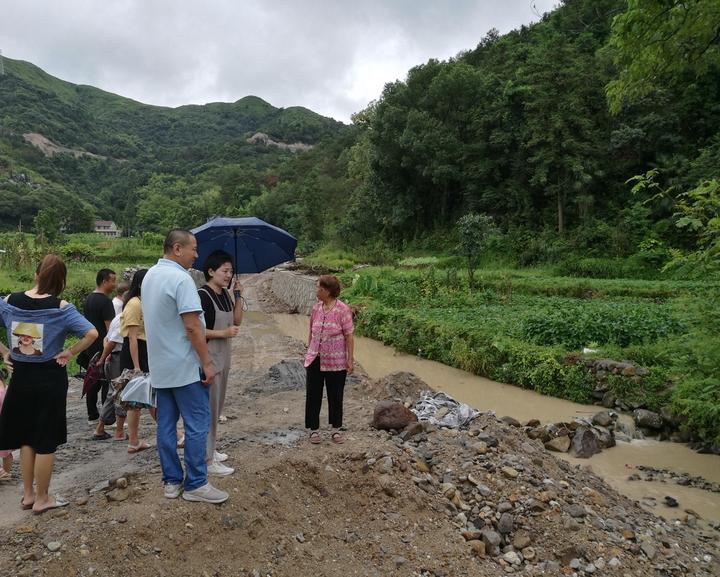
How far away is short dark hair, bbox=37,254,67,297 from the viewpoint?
3709mm

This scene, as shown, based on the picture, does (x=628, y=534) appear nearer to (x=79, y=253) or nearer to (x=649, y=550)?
(x=649, y=550)

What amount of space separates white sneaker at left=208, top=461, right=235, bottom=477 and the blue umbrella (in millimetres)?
2250

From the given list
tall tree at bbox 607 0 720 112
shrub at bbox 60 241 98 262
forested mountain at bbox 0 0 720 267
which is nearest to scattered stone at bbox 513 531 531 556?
tall tree at bbox 607 0 720 112

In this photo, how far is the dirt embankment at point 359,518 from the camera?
3320 mm

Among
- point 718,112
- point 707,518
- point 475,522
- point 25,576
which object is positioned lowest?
point 707,518

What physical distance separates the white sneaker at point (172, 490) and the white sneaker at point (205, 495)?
0.22ft

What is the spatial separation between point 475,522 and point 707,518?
299 cm

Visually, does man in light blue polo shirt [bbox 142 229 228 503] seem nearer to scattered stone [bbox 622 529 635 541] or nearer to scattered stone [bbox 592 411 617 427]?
scattered stone [bbox 622 529 635 541]

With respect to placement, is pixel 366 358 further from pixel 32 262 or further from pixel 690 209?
pixel 32 262

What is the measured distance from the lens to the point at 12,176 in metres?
74.2

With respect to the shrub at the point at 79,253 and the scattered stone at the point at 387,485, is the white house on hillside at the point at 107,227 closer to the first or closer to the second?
the shrub at the point at 79,253

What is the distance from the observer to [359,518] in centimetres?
407

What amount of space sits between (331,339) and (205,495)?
73.7 inches

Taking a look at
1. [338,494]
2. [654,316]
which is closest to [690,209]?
[338,494]
